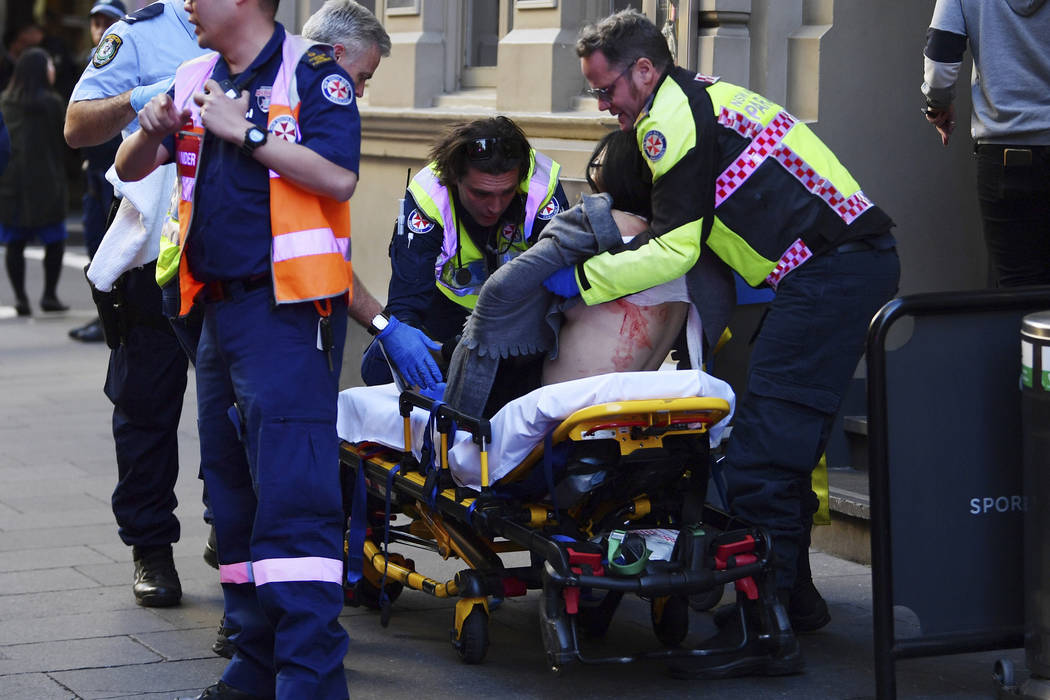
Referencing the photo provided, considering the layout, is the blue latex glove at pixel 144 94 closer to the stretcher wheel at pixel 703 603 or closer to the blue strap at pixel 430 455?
the blue strap at pixel 430 455

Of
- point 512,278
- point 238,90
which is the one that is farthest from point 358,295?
point 238,90

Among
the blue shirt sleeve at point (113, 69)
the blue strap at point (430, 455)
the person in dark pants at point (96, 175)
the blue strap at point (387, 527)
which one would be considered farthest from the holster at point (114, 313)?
the person in dark pants at point (96, 175)

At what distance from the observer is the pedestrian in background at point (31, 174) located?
41.1ft

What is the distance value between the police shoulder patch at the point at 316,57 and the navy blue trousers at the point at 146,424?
59.7 inches

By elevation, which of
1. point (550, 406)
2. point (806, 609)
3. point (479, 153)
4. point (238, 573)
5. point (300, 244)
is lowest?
point (806, 609)

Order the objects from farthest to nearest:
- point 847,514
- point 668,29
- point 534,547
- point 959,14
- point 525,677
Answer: point 668,29 < point 847,514 < point 959,14 < point 525,677 < point 534,547

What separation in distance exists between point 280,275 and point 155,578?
188 cm

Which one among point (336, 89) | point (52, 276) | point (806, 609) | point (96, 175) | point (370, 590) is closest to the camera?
point (336, 89)

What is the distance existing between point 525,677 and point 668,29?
309 cm

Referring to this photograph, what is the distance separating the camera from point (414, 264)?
209 inches

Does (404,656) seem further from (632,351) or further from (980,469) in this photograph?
(980,469)

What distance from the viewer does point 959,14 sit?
5586 mm

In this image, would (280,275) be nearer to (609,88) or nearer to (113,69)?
(609,88)

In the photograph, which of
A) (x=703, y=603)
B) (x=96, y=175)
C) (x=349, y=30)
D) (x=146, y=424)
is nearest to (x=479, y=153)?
(x=349, y=30)
